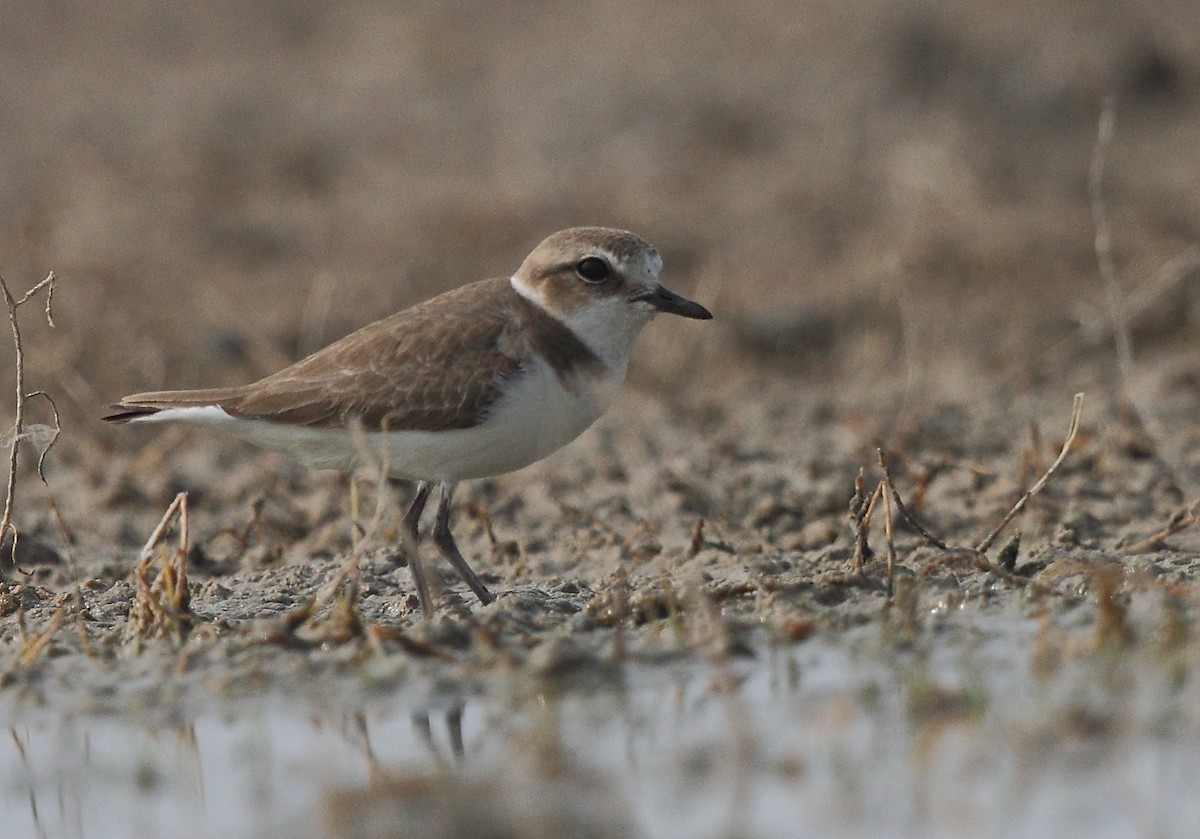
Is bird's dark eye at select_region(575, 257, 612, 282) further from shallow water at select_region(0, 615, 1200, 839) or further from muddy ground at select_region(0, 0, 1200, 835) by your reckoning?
shallow water at select_region(0, 615, 1200, 839)

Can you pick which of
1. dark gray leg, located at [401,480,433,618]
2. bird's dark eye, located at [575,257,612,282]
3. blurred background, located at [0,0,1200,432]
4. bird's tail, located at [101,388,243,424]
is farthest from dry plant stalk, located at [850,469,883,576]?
blurred background, located at [0,0,1200,432]

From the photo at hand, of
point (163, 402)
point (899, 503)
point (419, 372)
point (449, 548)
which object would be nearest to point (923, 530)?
point (899, 503)

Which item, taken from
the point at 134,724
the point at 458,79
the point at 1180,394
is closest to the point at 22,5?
the point at 458,79

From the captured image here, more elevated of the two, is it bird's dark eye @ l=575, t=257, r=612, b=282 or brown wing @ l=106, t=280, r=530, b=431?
bird's dark eye @ l=575, t=257, r=612, b=282

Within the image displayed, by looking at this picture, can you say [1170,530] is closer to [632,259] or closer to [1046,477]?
[1046,477]

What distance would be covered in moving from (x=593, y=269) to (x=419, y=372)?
0.76 metres

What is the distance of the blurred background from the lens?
10961 millimetres

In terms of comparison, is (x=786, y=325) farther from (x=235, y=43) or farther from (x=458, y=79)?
(x=235, y=43)

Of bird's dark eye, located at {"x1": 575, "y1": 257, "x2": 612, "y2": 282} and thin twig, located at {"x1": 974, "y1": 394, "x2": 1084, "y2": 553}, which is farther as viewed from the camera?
bird's dark eye, located at {"x1": 575, "y1": 257, "x2": 612, "y2": 282}

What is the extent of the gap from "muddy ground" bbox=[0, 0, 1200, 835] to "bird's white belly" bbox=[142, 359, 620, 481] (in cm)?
48

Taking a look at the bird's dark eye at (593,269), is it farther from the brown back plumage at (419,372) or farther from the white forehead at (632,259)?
the brown back plumage at (419,372)

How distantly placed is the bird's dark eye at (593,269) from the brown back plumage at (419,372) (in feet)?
0.66

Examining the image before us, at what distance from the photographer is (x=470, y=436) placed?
6105 mm

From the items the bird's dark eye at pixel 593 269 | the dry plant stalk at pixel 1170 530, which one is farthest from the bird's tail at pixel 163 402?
the dry plant stalk at pixel 1170 530
